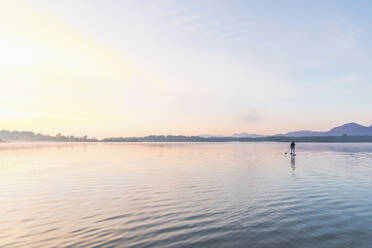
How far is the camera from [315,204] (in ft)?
52.3

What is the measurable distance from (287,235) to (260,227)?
4.54ft

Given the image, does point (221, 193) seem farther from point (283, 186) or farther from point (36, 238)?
point (36, 238)

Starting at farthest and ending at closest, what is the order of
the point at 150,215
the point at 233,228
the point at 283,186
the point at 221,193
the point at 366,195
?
the point at 283,186, the point at 221,193, the point at 366,195, the point at 150,215, the point at 233,228

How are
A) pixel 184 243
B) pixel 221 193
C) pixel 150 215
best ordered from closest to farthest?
pixel 184 243 → pixel 150 215 → pixel 221 193

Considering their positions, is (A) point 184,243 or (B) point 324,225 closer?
(A) point 184,243

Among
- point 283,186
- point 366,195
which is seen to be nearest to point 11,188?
point 283,186

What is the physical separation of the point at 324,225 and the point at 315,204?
4344mm

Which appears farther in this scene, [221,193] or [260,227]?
[221,193]

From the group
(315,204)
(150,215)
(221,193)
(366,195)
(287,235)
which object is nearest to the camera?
(287,235)

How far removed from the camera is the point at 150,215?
14.0m

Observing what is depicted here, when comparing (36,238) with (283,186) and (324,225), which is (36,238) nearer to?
(324,225)

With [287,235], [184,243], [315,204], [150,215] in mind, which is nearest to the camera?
[184,243]

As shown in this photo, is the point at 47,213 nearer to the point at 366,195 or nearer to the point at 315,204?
the point at 315,204

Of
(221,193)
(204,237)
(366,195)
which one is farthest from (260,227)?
(366,195)
